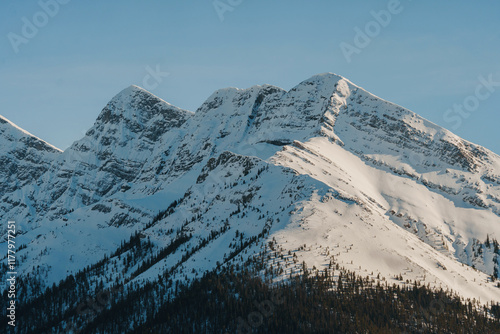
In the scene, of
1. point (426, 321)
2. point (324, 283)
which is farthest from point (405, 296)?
point (324, 283)

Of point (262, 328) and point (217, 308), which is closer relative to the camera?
point (262, 328)

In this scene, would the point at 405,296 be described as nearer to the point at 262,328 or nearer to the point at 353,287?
the point at 353,287

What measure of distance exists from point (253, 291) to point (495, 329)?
256 feet

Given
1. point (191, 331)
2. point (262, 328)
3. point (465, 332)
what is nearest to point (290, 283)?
point (262, 328)

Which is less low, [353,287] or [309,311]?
[353,287]

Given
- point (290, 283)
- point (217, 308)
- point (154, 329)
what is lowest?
point (154, 329)

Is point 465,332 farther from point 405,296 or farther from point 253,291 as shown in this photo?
point 253,291

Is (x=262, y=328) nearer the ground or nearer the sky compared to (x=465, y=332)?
nearer the ground

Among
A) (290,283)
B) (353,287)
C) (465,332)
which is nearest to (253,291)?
(290,283)

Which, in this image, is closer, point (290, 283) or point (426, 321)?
point (426, 321)

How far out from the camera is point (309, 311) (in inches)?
7165

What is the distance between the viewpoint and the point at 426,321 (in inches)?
7279

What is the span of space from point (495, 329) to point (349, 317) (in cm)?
4958

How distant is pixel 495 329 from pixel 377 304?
127 feet
